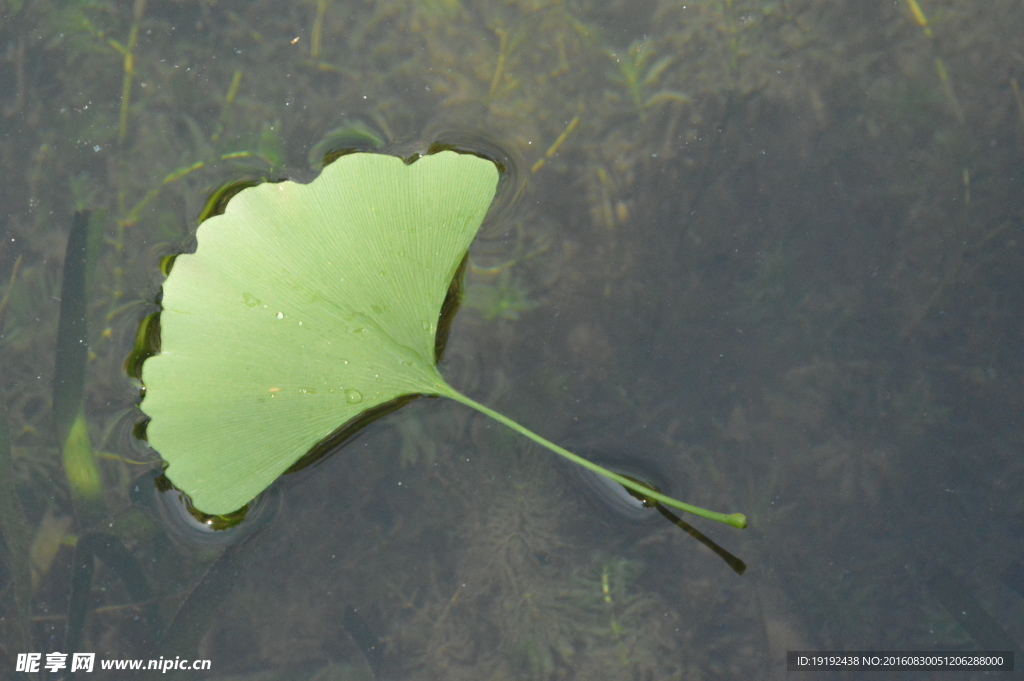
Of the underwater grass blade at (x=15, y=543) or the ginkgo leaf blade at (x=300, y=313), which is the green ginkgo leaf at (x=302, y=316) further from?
the underwater grass blade at (x=15, y=543)

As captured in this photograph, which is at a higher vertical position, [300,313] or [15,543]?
[300,313]

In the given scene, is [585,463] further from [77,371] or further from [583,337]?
[77,371]

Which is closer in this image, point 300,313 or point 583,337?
point 300,313

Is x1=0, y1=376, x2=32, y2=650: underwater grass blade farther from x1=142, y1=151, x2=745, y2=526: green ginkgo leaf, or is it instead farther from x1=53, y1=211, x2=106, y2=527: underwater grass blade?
x1=142, y1=151, x2=745, y2=526: green ginkgo leaf

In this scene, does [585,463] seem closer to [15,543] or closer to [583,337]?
[583,337]

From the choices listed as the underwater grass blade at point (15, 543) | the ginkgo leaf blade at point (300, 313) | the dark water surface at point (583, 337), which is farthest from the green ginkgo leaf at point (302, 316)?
the underwater grass blade at point (15, 543)

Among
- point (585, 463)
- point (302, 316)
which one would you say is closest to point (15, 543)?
point (302, 316)

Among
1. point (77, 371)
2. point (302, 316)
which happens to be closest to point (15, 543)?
point (77, 371)

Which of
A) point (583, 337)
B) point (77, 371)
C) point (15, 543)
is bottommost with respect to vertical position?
point (15, 543)
